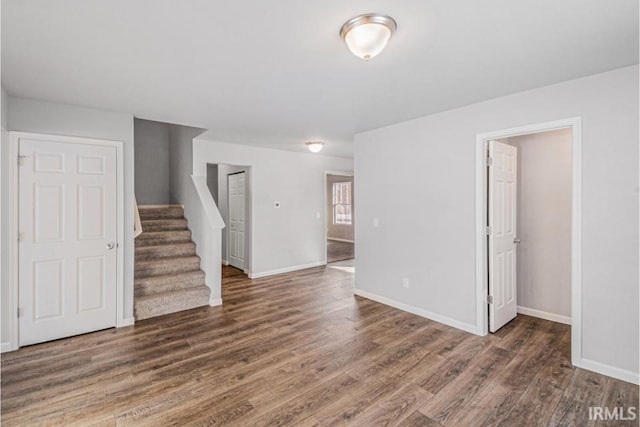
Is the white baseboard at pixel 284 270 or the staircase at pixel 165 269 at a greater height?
the staircase at pixel 165 269

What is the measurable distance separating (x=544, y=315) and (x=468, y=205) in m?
1.72

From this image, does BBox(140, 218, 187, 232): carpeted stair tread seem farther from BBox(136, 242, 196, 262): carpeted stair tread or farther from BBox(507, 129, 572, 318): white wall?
BBox(507, 129, 572, 318): white wall

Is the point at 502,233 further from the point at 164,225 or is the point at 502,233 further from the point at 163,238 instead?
the point at 164,225

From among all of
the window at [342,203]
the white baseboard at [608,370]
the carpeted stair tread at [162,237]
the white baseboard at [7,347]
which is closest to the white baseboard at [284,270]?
the carpeted stair tread at [162,237]

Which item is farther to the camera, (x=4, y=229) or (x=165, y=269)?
(x=165, y=269)

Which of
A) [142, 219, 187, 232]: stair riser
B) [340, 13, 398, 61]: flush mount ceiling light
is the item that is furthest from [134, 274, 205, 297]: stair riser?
[340, 13, 398, 61]: flush mount ceiling light

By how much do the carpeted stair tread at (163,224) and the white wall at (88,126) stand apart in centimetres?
144

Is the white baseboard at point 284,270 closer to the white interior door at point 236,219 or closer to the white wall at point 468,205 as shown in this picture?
the white interior door at point 236,219

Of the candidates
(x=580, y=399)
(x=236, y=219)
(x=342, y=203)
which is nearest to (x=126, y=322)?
(x=236, y=219)

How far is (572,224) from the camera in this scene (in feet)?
8.47

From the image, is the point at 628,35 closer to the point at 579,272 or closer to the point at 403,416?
the point at 579,272

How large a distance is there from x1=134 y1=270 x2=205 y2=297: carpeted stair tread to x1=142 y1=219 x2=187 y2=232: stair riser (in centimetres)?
100

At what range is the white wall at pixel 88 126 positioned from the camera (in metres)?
2.97

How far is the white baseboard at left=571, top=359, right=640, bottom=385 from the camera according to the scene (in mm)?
2316
